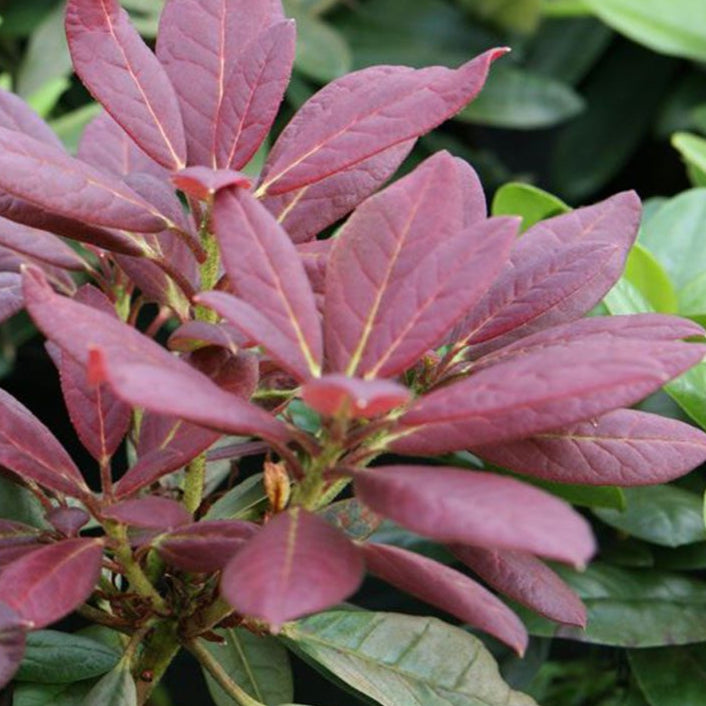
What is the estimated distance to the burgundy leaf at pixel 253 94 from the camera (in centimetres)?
54

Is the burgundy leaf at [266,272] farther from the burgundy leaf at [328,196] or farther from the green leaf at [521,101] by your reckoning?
the green leaf at [521,101]

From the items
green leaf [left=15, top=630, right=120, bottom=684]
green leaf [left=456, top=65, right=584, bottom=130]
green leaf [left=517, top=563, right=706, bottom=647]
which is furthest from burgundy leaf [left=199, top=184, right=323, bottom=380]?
green leaf [left=456, top=65, right=584, bottom=130]

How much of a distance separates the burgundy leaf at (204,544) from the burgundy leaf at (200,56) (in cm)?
17

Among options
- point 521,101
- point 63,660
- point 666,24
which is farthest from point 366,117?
point 521,101

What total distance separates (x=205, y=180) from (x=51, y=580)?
0.16 meters

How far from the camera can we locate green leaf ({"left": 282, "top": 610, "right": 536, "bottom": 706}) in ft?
1.94

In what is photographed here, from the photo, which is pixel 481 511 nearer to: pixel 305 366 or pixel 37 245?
pixel 305 366

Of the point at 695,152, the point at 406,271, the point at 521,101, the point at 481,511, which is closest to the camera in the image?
the point at 481,511

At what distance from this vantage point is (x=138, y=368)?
0.38 meters

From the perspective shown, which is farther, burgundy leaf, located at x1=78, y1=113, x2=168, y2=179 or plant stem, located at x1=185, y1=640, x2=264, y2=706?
burgundy leaf, located at x1=78, y1=113, x2=168, y2=179

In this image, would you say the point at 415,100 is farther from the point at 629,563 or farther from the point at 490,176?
the point at 490,176

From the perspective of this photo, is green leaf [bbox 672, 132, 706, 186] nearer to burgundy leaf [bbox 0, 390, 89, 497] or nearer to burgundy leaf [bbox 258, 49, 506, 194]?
burgundy leaf [bbox 258, 49, 506, 194]

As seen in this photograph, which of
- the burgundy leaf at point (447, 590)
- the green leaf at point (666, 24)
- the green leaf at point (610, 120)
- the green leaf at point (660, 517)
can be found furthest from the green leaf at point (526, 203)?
the green leaf at point (610, 120)

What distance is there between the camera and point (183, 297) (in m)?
0.61
